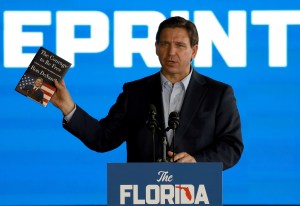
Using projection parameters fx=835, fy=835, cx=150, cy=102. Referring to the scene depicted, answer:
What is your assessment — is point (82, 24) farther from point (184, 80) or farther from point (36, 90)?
point (36, 90)

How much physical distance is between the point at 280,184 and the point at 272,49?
81cm

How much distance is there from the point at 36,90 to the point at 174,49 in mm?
550

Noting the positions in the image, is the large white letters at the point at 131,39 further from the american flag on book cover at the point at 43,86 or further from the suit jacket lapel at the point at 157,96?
the american flag on book cover at the point at 43,86

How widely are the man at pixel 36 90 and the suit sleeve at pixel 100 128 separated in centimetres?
16

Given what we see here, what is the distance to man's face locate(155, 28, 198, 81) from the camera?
3.20m

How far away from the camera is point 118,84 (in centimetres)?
503

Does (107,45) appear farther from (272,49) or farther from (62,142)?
(272,49)

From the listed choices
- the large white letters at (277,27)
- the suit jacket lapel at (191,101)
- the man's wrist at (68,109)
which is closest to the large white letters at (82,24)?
the large white letters at (277,27)

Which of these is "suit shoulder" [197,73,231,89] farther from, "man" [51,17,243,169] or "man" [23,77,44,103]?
"man" [23,77,44,103]

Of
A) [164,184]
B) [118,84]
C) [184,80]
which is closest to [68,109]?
[184,80]

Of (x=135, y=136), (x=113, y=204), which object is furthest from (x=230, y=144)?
(x=113, y=204)

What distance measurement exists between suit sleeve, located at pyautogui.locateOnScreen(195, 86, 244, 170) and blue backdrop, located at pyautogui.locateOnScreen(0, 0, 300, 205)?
1.74m

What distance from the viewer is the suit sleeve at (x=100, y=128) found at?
3.19m

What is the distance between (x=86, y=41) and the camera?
5.04 metres
